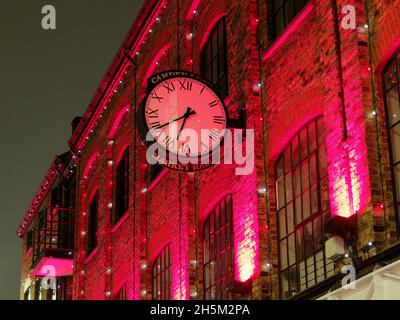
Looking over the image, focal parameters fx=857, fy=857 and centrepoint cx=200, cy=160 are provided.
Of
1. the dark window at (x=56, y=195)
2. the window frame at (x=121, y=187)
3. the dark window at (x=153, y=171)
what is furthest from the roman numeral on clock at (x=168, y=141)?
the dark window at (x=56, y=195)

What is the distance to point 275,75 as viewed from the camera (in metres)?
13.3

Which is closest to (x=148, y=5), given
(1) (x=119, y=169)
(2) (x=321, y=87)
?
(1) (x=119, y=169)

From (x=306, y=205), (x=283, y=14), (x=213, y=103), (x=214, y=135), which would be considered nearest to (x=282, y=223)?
(x=306, y=205)

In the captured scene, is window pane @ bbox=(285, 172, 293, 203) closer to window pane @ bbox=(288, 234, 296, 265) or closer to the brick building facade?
the brick building facade

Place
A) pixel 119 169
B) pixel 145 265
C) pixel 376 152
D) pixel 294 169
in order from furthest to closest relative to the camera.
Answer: pixel 119 169 < pixel 145 265 < pixel 294 169 < pixel 376 152

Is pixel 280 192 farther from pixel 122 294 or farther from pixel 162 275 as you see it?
pixel 122 294

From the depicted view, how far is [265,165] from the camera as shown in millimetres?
13453

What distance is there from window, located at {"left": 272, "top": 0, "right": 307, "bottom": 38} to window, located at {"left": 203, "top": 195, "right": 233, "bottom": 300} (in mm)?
3020

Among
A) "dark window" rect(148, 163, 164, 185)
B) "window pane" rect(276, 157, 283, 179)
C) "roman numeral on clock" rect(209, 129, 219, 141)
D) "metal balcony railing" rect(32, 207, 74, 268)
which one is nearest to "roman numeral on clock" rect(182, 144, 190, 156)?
"roman numeral on clock" rect(209, 129, 219, 141)

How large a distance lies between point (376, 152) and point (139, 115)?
4633 millimetres

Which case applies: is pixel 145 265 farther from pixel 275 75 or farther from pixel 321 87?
pixel 321 87

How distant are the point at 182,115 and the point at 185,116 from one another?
2.8 inches

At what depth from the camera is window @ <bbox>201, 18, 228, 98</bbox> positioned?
16.0 meters

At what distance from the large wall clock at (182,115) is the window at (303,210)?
1.29 meters
